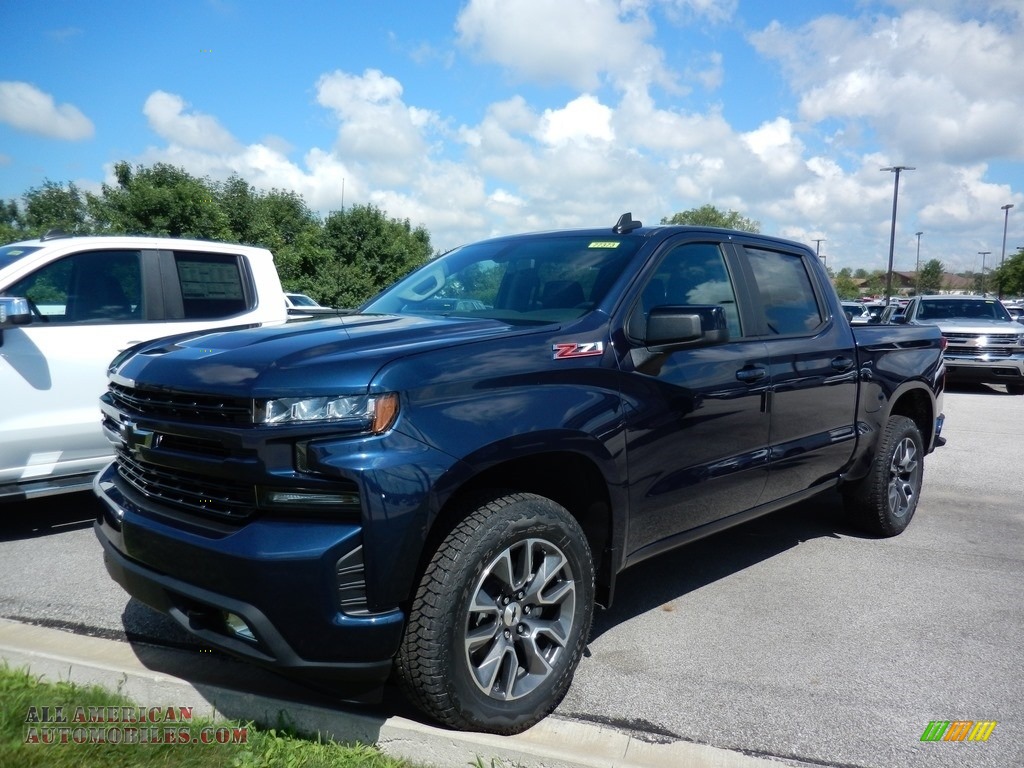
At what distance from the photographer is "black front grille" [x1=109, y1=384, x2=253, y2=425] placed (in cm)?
257

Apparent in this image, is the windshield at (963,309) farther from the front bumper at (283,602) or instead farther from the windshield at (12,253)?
the front bumper at (283,602)

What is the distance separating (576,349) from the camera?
317 centimetres

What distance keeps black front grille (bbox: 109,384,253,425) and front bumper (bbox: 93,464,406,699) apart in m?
0.35

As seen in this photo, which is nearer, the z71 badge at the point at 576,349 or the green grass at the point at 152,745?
the green grass at the point at 152,745

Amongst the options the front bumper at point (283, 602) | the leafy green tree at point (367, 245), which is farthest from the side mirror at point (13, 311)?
the leafy green tree at point (367, 245)

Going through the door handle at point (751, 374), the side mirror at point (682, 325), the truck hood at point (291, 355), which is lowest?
the door handle at point (751, 374)

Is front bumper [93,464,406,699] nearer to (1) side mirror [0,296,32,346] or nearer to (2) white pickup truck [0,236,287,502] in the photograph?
(2) white pickup truck [0,236,287,502]

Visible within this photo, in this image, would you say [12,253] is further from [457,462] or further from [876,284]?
[876,284]

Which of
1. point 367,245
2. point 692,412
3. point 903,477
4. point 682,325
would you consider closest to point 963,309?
point 903,477

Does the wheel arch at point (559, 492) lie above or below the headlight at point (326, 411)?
below

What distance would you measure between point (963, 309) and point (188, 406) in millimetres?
16712

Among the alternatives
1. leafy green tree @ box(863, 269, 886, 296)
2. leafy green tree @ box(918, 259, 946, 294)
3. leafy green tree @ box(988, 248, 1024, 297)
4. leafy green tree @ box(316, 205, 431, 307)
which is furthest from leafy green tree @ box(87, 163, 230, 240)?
leafy green tree @ box(863, 269, 886, 296)

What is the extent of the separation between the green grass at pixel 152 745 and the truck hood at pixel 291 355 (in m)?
1.19

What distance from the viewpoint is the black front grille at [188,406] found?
8.43ft
